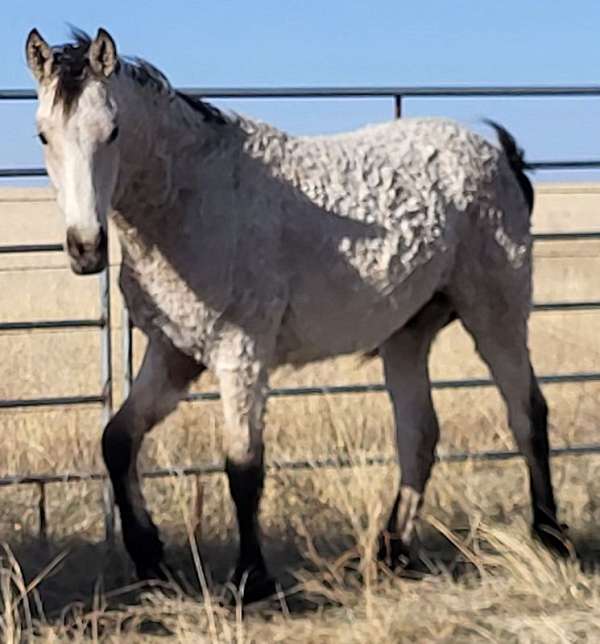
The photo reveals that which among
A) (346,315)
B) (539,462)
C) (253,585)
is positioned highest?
(346,315)

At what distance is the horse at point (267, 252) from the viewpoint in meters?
3.92

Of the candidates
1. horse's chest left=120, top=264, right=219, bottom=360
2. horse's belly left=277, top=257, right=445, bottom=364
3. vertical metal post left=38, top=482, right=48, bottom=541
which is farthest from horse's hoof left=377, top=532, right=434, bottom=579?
vertical metal post left=38, top=482, right=48, bottom=541

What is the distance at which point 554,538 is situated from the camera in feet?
16.3

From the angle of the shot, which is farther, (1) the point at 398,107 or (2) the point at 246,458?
(1) the point at 398,107

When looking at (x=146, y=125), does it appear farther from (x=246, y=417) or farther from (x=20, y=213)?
(x=20, y=213)

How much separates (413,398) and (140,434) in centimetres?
122

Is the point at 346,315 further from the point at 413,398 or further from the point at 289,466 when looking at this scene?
the point at 289,466

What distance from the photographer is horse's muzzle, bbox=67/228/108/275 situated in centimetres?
366

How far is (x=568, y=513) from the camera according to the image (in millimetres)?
5535

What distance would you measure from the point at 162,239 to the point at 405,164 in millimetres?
1046

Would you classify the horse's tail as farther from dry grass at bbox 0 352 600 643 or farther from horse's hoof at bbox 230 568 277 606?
horse's hoof at bbox 230 568 277 606

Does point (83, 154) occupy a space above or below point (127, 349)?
above

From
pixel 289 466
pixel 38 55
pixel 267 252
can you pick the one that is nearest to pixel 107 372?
pixel 289 466

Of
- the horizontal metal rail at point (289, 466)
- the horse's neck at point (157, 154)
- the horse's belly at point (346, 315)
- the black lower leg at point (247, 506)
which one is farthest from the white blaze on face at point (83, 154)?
the horizontal metal rail at point (289, 466)
